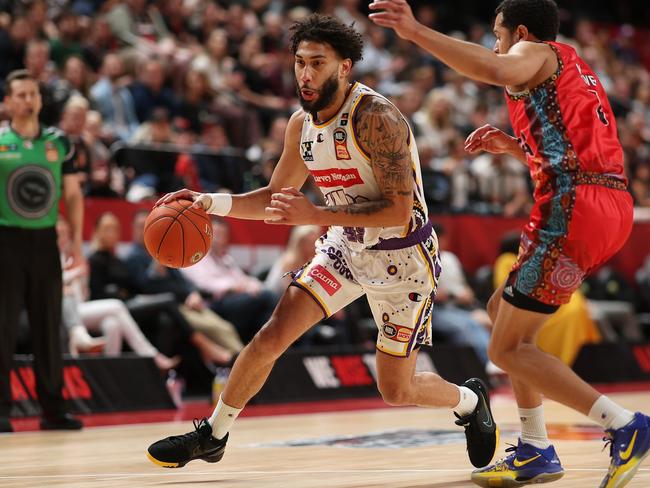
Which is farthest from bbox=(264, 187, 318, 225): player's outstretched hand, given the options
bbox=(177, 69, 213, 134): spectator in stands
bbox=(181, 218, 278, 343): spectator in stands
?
bbox=(177, 69, 213, 134): spectator in stands

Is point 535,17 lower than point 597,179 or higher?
higher

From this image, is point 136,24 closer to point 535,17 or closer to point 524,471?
point 535,17

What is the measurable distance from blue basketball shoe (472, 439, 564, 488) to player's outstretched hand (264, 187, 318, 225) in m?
1.41

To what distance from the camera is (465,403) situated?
5.62 meters

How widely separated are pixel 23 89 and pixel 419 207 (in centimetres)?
351

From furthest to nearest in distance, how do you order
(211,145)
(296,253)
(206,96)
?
(206,96), (211,145), (296,253)

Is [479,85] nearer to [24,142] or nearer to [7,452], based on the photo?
[24,142]

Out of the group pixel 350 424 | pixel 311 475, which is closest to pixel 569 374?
pixel 311 475

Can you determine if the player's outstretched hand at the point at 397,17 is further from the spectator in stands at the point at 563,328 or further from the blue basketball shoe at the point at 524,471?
the spectator in stands at the point at 563,328

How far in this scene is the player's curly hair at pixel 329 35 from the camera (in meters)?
5.00

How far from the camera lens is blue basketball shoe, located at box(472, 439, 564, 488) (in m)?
4.82

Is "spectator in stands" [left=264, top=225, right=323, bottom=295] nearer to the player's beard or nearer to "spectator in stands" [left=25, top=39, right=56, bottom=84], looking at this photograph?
"spectator in stands" [left=25, top=39, right=56, bottom=84]

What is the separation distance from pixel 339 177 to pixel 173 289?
5181 millimetres

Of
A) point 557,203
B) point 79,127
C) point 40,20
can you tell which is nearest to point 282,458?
point 557,203
